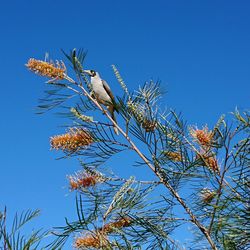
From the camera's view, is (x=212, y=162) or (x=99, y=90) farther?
(x=99, y=90)

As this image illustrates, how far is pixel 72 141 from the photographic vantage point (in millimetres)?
1597

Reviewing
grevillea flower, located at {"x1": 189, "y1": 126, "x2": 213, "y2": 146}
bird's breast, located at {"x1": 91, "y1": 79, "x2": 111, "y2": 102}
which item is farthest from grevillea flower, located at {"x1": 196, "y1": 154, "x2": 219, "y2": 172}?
bird's breast, located at {"x1": 91, "y1": 79, "x2": 111, "y2": 102}

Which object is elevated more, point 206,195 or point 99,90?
point 99,90

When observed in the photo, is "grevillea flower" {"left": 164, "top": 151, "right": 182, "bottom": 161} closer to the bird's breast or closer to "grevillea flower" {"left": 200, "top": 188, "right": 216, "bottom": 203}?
"grevillea flower" {"left": 200, "top": 188, "right": 216, "bottom": 203}

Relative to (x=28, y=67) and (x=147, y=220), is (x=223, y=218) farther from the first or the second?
(x=28, y=67)

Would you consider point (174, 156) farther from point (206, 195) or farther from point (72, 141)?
point (72, 141)

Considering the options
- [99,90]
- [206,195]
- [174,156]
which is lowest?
[206,195]

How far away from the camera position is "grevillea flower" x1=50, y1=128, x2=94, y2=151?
160 centimetres

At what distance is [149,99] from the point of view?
5.17ft

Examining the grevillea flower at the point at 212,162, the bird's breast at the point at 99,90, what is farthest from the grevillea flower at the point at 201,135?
the bird's breast at the point at 99,90

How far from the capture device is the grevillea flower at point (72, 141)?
1600 millimetres

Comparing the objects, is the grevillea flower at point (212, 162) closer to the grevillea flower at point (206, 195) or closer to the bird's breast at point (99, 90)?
the grevillea flower at point (206, 195)

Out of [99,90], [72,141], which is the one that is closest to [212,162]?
[72,141]

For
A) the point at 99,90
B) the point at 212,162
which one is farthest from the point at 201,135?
the point at 99,90
